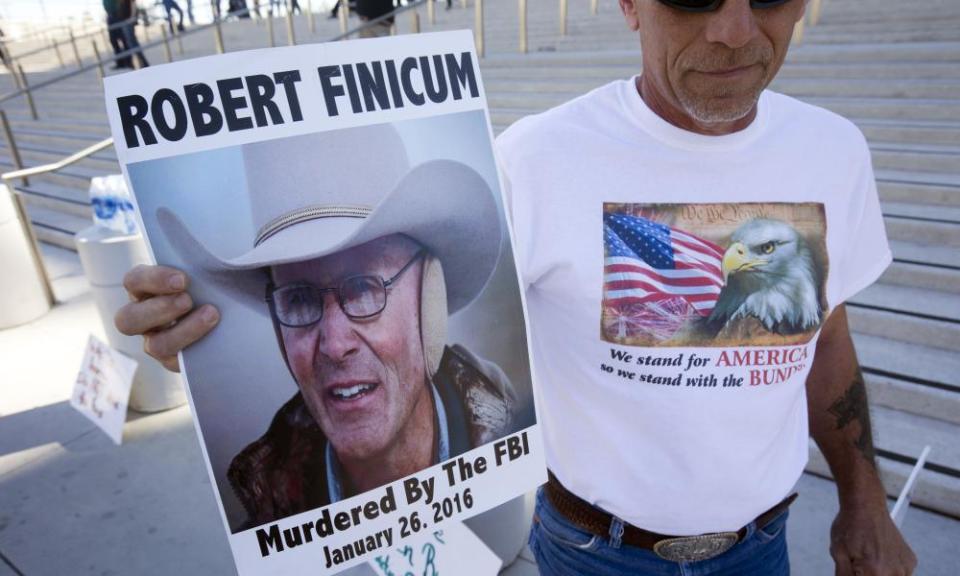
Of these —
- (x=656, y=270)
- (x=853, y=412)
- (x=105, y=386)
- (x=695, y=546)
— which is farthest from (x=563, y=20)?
(x=695, y=546)

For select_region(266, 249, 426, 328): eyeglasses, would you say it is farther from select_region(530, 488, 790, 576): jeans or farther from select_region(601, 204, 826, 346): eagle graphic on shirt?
select_region(530, 488, 790, 576): jeans

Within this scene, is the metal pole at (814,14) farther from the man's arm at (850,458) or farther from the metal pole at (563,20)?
the man's arm at (850,458)

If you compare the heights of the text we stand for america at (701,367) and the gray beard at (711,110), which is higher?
the gray beard at (711,110)

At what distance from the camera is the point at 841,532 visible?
133cm

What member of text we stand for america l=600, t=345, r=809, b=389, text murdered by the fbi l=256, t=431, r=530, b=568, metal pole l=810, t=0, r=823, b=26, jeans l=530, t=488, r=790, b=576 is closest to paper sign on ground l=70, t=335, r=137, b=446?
jeans l=530, t=488, r=790, b=576

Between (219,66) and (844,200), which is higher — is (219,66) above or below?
above

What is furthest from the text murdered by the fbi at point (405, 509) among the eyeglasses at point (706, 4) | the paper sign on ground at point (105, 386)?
the paper sign on ground at point (105, 386)

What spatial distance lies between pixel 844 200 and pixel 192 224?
1143mm

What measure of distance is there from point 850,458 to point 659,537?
1.74 ft

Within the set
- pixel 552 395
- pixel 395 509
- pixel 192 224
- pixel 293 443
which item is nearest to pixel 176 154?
pixel 192 224

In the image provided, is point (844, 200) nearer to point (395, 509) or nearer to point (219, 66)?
point (395, 509)

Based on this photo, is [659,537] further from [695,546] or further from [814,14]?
[814,14]

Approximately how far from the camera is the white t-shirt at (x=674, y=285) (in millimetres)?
1099

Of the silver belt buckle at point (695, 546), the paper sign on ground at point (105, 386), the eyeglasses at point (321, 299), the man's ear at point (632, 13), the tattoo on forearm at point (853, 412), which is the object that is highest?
the man's ear at point (632, 13)
